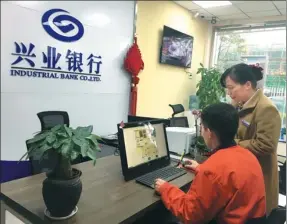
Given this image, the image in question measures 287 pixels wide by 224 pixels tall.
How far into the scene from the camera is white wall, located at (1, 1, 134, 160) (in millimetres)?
2681

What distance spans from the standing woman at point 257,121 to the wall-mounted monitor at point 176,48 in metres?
2.83

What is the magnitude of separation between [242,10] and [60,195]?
16.5ft

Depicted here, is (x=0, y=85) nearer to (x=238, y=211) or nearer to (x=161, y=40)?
(x=238, y=211)

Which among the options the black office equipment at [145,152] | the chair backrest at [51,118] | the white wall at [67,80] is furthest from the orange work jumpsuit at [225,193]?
the white wall at [67,80]

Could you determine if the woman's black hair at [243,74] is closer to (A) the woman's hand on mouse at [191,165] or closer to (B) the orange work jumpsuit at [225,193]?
(A) the woman's hand on mouse at [191,165]

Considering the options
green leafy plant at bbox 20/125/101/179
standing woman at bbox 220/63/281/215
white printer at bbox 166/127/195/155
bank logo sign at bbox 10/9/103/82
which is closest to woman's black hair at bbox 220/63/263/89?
standing woman at bbox 220/63/281/215

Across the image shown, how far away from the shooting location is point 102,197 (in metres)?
1.34

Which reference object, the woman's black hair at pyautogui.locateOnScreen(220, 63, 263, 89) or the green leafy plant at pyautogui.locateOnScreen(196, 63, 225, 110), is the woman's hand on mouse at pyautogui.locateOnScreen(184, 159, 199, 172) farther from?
the green leafy plant at pyautogui.locateOnScreen(196, 63, 225, 110)

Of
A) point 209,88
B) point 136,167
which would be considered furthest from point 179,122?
point 136,167

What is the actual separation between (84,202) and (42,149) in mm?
369

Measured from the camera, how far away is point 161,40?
183 inches

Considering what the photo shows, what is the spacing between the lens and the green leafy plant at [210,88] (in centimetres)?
519

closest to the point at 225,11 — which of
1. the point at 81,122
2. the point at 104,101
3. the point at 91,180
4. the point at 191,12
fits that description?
the point at 191,12

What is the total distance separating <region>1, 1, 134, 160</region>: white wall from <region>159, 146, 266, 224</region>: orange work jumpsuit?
216 cm
